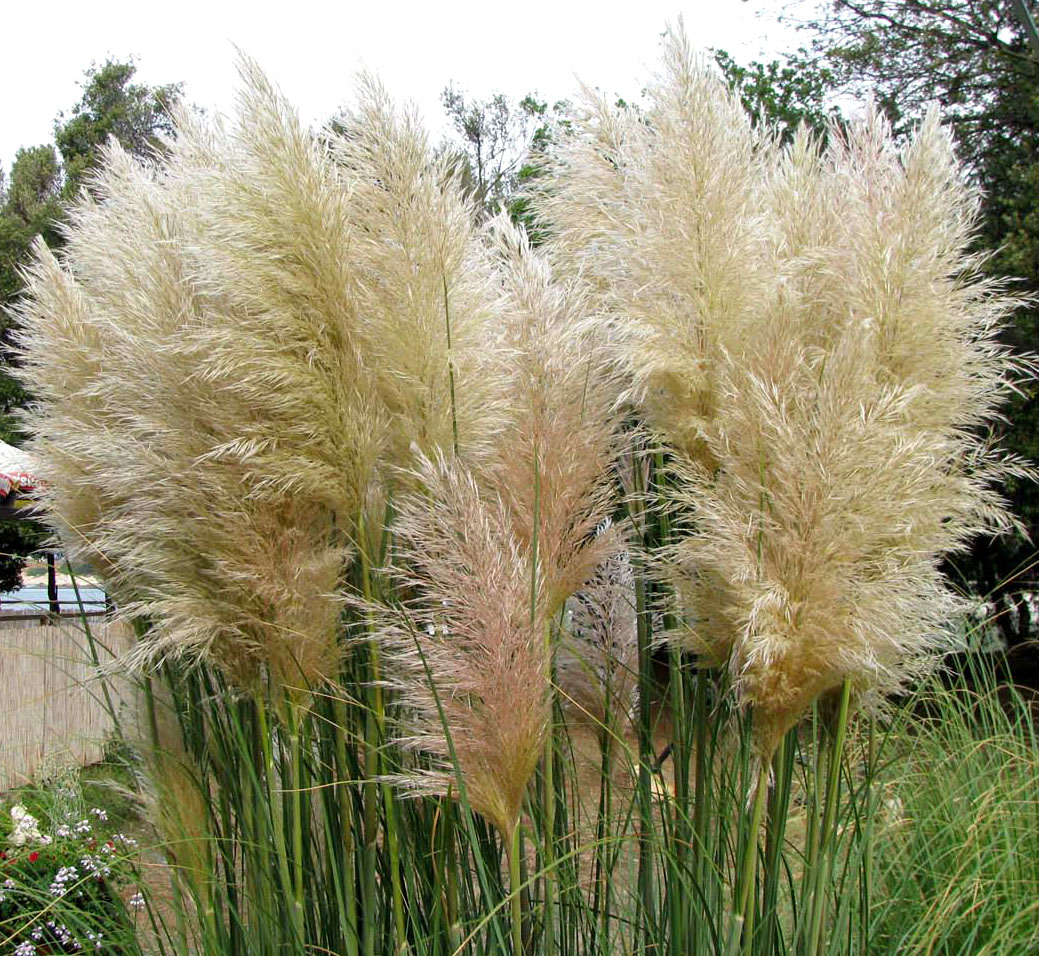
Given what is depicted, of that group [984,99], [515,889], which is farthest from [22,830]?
[984,99]

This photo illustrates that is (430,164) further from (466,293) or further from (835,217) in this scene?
(835,217)

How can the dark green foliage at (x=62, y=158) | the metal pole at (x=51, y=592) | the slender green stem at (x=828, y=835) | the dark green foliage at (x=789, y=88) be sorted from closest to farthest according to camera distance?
the slender green stem at (x=828, y=835) < the metal pole at (x=51, y=592) < the dark green foliage at (x=789, y=88) < the dark green foliage at (x=62, y=158)

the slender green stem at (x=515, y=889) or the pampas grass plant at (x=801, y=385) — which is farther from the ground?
the pampas grass plant at (x=801, y=385)

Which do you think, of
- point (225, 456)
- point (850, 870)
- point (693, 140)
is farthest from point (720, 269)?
point (850, 870)

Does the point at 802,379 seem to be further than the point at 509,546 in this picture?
Yes

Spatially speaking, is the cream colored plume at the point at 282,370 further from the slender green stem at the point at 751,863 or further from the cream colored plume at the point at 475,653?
the slender green stem at the point at 751,863

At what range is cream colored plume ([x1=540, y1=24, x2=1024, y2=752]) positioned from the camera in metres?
1.53

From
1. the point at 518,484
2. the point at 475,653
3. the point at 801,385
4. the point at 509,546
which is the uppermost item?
the point at 801,385

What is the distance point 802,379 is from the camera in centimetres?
171

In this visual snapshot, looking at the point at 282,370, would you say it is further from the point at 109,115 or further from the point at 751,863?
the point at 109,115

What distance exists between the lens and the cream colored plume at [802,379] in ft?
5.02

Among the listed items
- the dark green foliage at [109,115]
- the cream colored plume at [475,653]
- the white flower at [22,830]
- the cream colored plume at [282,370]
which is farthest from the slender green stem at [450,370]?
the dark green foliage at [109,115]

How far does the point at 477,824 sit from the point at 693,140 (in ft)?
4.34

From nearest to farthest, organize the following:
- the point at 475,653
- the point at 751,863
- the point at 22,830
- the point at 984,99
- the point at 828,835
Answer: the point at 475,653, the point at 751,863, the point at 828,835, the point at 22,830, the point at 984,99
